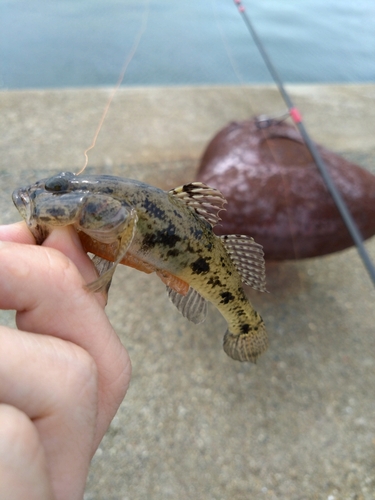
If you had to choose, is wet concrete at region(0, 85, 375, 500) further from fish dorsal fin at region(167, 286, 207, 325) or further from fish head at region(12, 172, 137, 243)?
fish head at region(12, 172, 137, 243)

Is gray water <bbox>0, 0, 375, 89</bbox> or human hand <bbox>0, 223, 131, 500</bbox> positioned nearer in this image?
human hand <bbox>0, 223, 131, 500</bbox>

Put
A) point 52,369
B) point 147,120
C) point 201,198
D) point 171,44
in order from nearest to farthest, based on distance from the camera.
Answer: point 52,369 < point 201,198 < point 147,120 < point 171,44

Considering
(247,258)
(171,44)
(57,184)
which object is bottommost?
(171,44)

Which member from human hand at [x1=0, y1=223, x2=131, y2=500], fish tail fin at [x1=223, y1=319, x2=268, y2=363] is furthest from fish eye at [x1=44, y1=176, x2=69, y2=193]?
fish tail fin at [x1=223, y1=319, x2=268, y2=363]

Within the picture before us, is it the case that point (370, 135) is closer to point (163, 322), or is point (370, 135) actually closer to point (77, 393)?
point (163, 322)

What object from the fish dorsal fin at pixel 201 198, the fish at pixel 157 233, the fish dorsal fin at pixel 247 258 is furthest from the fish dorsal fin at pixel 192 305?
the fish dorsal fin at pixel 201 198

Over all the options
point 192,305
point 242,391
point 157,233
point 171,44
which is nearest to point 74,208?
point 157,233

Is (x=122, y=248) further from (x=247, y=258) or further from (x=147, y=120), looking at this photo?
(x=147, y=120)
